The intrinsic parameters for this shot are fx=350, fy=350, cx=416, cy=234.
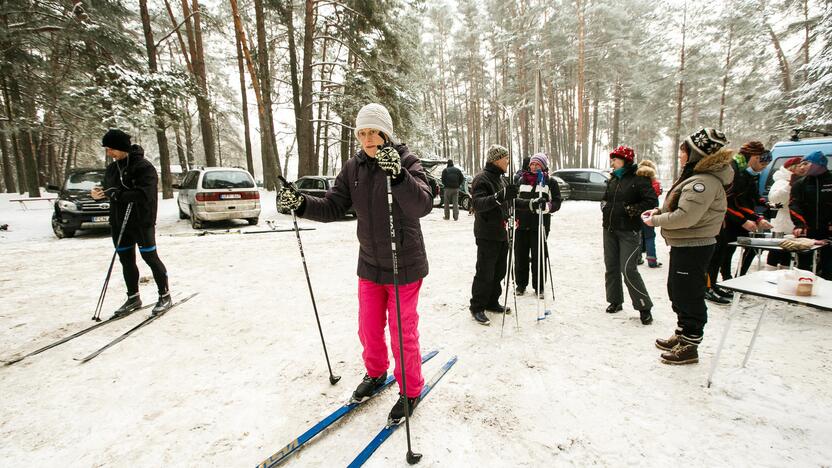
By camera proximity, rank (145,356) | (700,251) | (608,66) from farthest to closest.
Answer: (608,66) → (145,356) → (700,251)

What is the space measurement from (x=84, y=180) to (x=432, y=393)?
37.6ft

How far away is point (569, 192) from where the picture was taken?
1814 centimetres

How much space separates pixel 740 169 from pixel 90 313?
333 inches

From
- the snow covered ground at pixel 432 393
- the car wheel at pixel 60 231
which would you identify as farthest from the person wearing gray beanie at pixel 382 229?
the car wheel at pixel 60 231

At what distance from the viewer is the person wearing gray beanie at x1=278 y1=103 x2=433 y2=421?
2.25 metres

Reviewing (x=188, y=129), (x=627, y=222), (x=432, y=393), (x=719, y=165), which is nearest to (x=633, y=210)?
(x=627, y=222)

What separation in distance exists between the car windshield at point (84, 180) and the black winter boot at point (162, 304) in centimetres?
736

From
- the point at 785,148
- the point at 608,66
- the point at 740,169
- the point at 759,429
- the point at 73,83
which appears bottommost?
the point at 759,429

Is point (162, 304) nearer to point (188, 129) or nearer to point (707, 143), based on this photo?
point (707, 143)

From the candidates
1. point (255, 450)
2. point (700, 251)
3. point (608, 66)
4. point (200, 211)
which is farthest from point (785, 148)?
point (608, 66)

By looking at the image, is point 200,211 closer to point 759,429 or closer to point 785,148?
point 759,429

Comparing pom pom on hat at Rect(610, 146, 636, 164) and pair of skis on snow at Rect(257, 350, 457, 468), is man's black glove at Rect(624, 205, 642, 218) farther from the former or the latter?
pair of skis on snow at Rect(257, 350, 457, 468)

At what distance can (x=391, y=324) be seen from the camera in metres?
2.55

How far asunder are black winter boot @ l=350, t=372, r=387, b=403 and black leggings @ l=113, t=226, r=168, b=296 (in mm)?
3200
